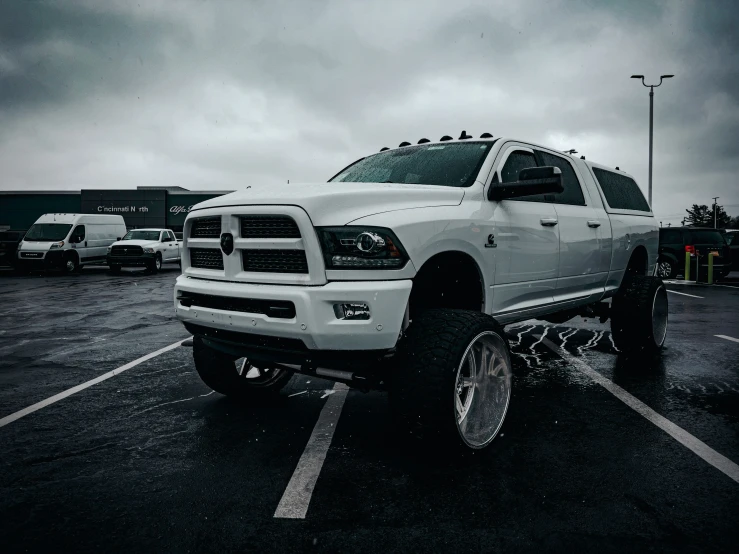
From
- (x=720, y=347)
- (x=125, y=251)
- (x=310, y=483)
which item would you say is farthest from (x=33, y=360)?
(x=125, y=251)

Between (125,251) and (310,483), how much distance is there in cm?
2108

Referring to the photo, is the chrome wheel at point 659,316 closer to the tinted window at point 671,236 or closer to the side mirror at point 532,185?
the side mirror at point 532,185

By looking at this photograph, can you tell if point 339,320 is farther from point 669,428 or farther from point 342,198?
point 669,428

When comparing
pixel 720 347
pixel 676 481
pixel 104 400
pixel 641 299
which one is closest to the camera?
pixel 676 481

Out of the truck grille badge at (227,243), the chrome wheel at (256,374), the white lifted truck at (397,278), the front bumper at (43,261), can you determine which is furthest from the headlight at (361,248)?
the front bumper at (43,261)

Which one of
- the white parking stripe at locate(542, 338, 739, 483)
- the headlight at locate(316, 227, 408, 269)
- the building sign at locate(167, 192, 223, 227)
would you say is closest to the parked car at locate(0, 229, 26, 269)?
the building sign at locate(167, 192, 223, 227)

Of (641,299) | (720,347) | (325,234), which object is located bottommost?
(720,347)

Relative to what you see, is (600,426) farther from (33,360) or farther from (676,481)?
(33,360)

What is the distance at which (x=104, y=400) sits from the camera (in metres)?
4.60

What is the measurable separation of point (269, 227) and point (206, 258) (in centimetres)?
71

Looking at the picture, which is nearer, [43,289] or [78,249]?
[43,289]

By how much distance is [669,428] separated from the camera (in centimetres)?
385

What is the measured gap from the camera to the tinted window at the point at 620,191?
19.7ft

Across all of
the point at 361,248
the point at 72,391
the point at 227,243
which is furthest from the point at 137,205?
the point at 361,248
